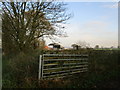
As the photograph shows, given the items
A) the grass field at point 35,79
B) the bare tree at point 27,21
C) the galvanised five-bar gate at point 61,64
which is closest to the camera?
the grass field at point 35,79

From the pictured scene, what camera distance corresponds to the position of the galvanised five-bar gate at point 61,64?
3995mm

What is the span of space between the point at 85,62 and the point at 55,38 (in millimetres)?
2954

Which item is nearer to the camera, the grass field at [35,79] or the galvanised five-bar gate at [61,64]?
the grass field at [35,79]

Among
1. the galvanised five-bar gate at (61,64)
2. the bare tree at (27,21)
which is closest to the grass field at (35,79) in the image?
the galvanised five-bar gate at (61,64)

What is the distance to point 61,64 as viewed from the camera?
457cm

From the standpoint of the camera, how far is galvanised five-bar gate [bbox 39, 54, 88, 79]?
400cm

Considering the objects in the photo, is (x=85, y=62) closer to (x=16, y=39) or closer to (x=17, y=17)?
(x=16, y=39)

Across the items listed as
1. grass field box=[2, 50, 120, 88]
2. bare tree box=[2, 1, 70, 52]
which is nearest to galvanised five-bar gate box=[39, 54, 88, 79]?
grass field box=[2, 50, 120, 88]

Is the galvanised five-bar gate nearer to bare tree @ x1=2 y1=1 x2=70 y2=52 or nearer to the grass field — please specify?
the grass field

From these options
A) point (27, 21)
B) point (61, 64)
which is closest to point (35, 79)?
point (61, 64)

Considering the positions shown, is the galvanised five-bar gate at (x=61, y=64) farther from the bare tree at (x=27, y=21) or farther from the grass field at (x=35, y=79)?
the bare tree at (x=27, y=21)

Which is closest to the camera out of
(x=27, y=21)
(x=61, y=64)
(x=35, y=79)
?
(x=35, y=79)

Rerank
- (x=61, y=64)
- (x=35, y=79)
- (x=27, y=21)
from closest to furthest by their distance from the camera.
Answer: (x=35, y=79) < (x=61, y=64) < (x=27, y=21)

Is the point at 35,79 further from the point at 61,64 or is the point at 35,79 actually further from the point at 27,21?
the point at 27,21
